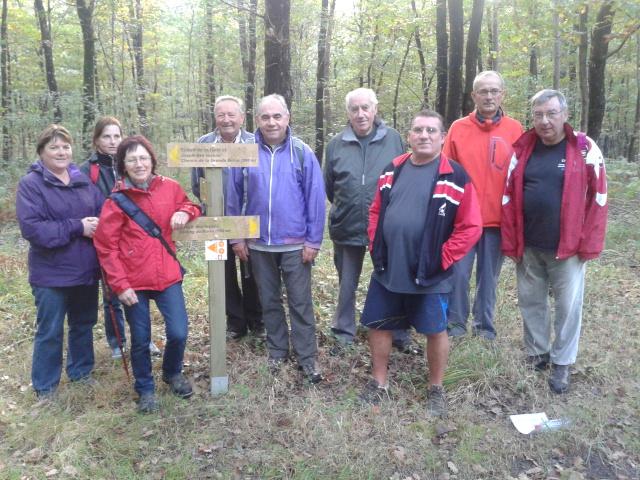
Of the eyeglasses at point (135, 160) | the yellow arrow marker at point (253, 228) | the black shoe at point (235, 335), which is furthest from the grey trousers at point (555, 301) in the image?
the eyeglasses at point (135, 160)

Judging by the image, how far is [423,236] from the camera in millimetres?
3672

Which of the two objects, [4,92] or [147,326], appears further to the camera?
[4,92]

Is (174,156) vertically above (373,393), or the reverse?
(174,156)

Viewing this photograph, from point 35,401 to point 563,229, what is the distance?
445 centimetres

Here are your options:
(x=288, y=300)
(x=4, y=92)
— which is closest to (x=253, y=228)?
(x=288, y=300)

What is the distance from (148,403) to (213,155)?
6.52 feet

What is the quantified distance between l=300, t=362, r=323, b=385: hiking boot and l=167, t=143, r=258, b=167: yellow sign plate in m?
1.81

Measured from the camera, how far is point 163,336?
5.62m

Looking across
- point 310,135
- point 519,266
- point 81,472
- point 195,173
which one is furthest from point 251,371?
point 310,135

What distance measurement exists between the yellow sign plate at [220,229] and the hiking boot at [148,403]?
49.9 inches

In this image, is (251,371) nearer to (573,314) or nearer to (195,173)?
(195,173)

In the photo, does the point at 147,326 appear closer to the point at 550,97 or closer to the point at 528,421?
the point at 528,421

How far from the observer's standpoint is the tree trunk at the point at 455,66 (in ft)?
32.9

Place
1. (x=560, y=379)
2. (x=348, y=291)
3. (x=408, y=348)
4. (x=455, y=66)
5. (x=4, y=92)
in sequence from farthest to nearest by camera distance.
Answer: (x=4, y=92) < (x=455, y=66) < (x=408, y=348) < (x=348, y=291) < (x=560, y=379)
